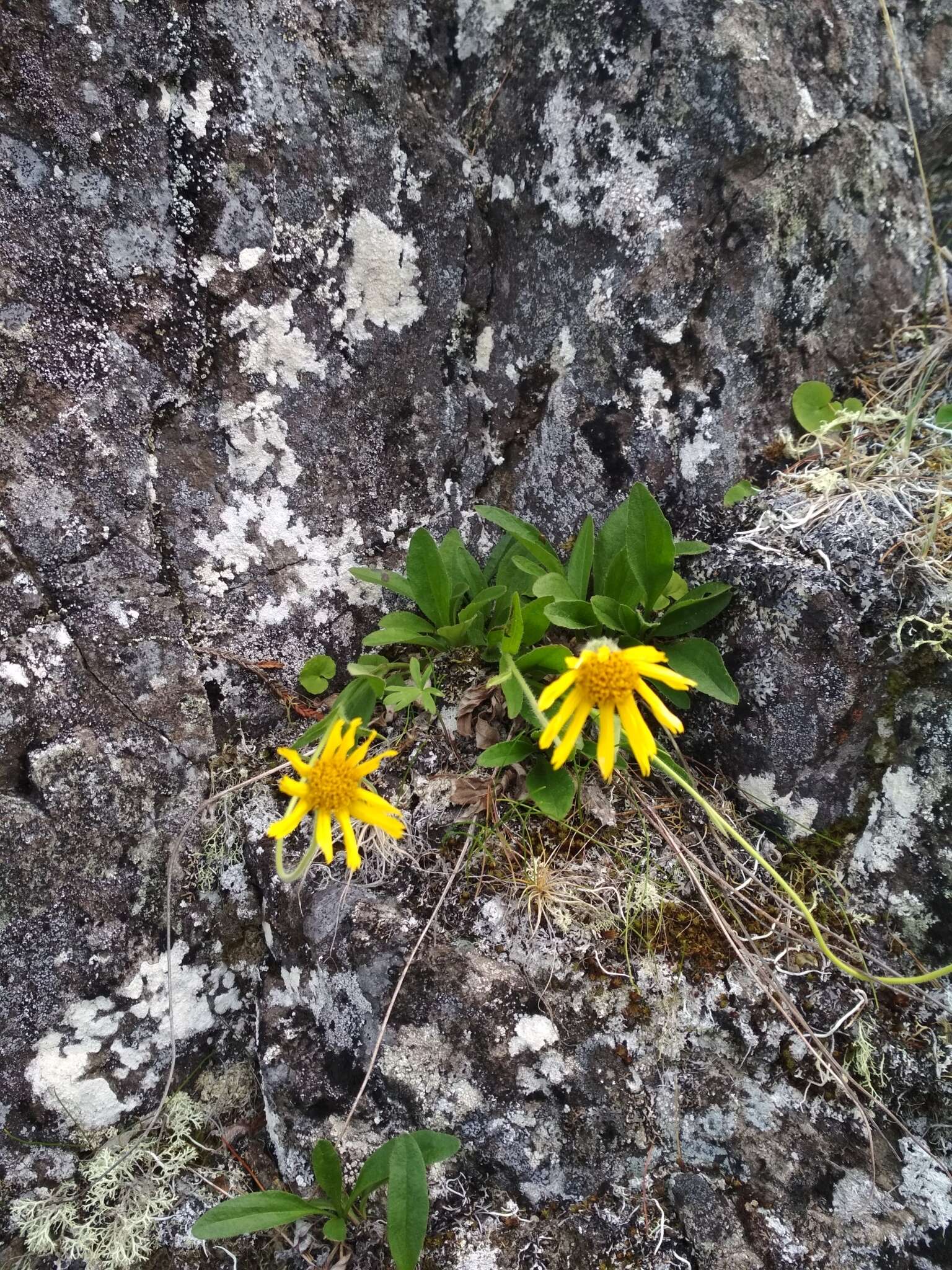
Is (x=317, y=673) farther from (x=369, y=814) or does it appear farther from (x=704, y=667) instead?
(x=704, y=667)

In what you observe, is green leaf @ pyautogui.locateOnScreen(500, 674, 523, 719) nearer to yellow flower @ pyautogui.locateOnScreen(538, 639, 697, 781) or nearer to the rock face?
yellow flower @ pyautogui.locateOnScreen(538, 639, 697, 781)

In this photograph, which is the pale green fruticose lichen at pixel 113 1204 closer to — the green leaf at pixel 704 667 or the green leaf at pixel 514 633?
the green leaf at pixel 514 633

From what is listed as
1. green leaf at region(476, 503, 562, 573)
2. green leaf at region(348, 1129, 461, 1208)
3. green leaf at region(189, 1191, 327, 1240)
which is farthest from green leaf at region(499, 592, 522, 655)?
green leaf at region(189, 1191, 327, 1240)

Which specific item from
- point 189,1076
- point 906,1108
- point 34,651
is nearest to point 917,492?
point 906,1108

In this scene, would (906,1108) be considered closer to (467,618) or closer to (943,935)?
(943,935)

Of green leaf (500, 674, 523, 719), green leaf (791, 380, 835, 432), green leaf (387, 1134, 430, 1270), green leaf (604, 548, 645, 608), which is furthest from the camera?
green leaf (791, 380, 835, 432)

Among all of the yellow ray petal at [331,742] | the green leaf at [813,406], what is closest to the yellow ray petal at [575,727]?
the yellow ray petal at [331,742]
